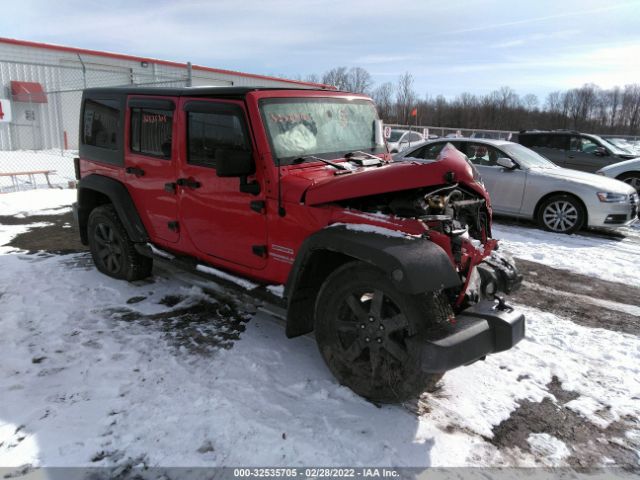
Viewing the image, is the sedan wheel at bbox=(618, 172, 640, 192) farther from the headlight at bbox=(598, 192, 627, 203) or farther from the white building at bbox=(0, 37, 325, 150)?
the white building at bbox=(0, 37, 325, 150)

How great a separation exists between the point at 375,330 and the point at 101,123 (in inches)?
154

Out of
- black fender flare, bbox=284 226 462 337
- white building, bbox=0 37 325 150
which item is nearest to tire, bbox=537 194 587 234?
black fender flare, bbox=284 226 462 337

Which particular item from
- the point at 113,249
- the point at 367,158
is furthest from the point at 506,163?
the point at 113,249

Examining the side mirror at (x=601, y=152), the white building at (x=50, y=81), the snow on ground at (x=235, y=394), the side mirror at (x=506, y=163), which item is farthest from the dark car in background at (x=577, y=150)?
the white building at (x=50, y=81)

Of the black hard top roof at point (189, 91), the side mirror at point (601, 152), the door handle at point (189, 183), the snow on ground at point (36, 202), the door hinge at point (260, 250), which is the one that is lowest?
the snow on ground at point (36, 202)

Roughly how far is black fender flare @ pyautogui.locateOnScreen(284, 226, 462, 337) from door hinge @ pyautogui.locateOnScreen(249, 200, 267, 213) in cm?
53

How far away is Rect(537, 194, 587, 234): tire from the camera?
7.98 meters

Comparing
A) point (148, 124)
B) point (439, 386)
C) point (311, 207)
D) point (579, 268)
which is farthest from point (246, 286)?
point (579, 268)

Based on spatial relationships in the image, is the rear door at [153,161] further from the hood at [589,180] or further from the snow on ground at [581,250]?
the hood at [589,180]

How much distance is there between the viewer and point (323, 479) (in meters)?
2.42

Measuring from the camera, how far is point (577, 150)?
12242mm

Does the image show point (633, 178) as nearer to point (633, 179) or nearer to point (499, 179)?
point (633, 179)

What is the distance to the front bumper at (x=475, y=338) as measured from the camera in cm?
254

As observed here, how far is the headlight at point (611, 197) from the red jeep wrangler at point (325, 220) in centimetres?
531
